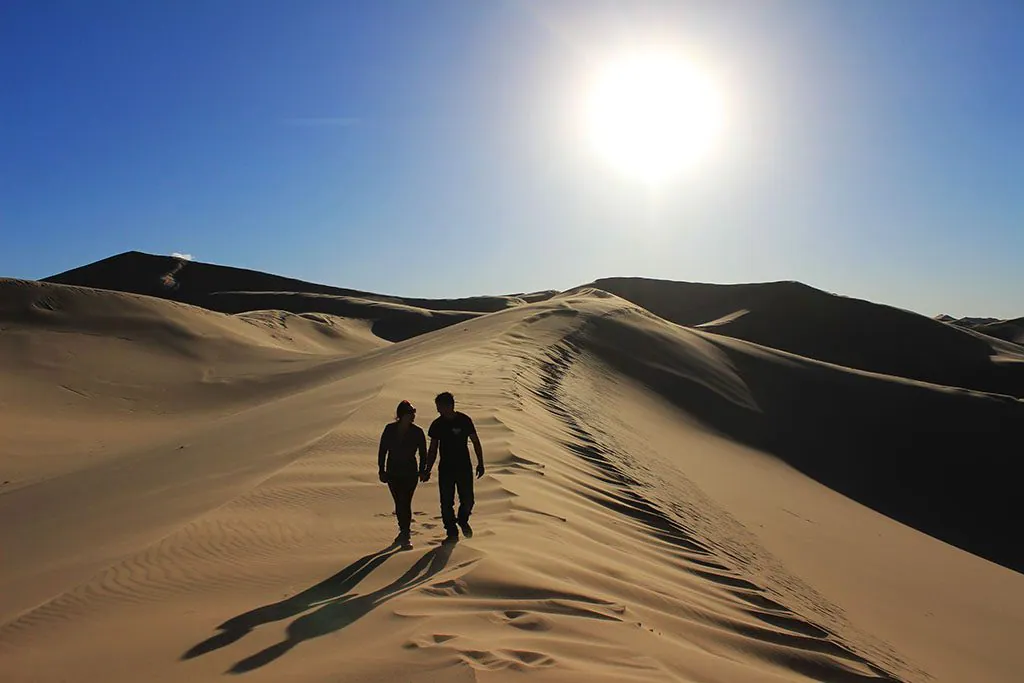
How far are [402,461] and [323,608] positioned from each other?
151 centimetres

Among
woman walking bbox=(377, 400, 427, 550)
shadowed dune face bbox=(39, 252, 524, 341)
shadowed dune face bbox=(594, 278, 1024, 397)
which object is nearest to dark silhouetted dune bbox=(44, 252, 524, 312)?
shadowed dune face bbox=(39, 252, 524, 341)

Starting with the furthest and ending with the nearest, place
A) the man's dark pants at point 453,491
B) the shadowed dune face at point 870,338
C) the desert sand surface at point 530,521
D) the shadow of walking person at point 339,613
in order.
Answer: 1. the shadowed dune face at point 870,338
2. the man's dark pants at point 453,491
3. the desert sand surface at point 530,521
4. the shadow of walking person at point 339,613

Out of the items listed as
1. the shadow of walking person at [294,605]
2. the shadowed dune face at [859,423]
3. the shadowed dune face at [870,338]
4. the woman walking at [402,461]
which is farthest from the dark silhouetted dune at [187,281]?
the shadow of walking person at [294,605]

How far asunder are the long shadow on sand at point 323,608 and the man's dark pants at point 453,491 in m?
0.32

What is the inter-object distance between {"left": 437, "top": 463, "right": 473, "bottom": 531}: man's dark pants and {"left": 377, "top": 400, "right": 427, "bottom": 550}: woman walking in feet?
0.77

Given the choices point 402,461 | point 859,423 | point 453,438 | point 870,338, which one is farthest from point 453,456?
point 870,338

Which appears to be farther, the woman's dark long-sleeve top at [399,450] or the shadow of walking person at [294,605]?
the woman's dark long-sleeve top at [399,450]

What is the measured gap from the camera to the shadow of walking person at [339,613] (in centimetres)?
352

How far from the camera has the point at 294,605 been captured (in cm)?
426

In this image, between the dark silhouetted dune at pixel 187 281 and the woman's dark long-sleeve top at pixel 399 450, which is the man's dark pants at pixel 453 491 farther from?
the dark silhouetted dune at pixel 187 281

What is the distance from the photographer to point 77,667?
3.47 meters

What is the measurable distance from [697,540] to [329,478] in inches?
143

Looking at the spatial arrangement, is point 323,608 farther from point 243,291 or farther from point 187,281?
point 187,281

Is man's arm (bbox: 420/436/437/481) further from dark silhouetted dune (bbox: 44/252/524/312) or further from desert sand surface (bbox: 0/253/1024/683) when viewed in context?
dark silhouetted dune (bbox: 44/252/524/312)
